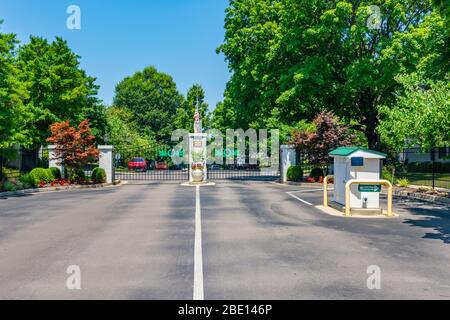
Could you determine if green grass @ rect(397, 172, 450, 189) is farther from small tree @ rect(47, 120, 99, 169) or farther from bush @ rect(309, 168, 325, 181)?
small tree @ rect(47, 120, 99, 169)

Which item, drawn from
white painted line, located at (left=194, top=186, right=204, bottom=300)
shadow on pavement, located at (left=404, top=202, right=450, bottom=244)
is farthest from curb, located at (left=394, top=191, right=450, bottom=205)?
white painted line, located at (left=194, top=186, right=204, bottom=300)

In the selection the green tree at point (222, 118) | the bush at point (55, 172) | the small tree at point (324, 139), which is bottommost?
the bush at point (55, 172)

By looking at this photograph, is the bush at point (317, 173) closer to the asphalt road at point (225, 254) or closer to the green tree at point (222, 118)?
the asphalt road at point (225, 254)

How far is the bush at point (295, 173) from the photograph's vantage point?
1164 inches

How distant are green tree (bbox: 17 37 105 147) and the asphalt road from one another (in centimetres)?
2215

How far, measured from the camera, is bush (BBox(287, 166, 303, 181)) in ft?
97.0

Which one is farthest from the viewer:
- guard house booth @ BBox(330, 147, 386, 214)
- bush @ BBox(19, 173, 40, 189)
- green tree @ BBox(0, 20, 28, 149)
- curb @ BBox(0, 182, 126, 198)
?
bush @ BBox(19, 173, 40, 189)

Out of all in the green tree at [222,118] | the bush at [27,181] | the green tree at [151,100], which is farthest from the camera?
Result: the green tree at [151,100]

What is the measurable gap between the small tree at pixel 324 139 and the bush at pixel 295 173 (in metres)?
2.17

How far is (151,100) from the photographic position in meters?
78.4

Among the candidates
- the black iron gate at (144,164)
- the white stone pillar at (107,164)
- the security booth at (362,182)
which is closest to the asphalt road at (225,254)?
the security booth at (362,182)

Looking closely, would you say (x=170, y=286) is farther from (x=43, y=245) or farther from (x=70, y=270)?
(x=43, y=245)

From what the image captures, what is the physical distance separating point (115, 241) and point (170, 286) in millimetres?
3854
